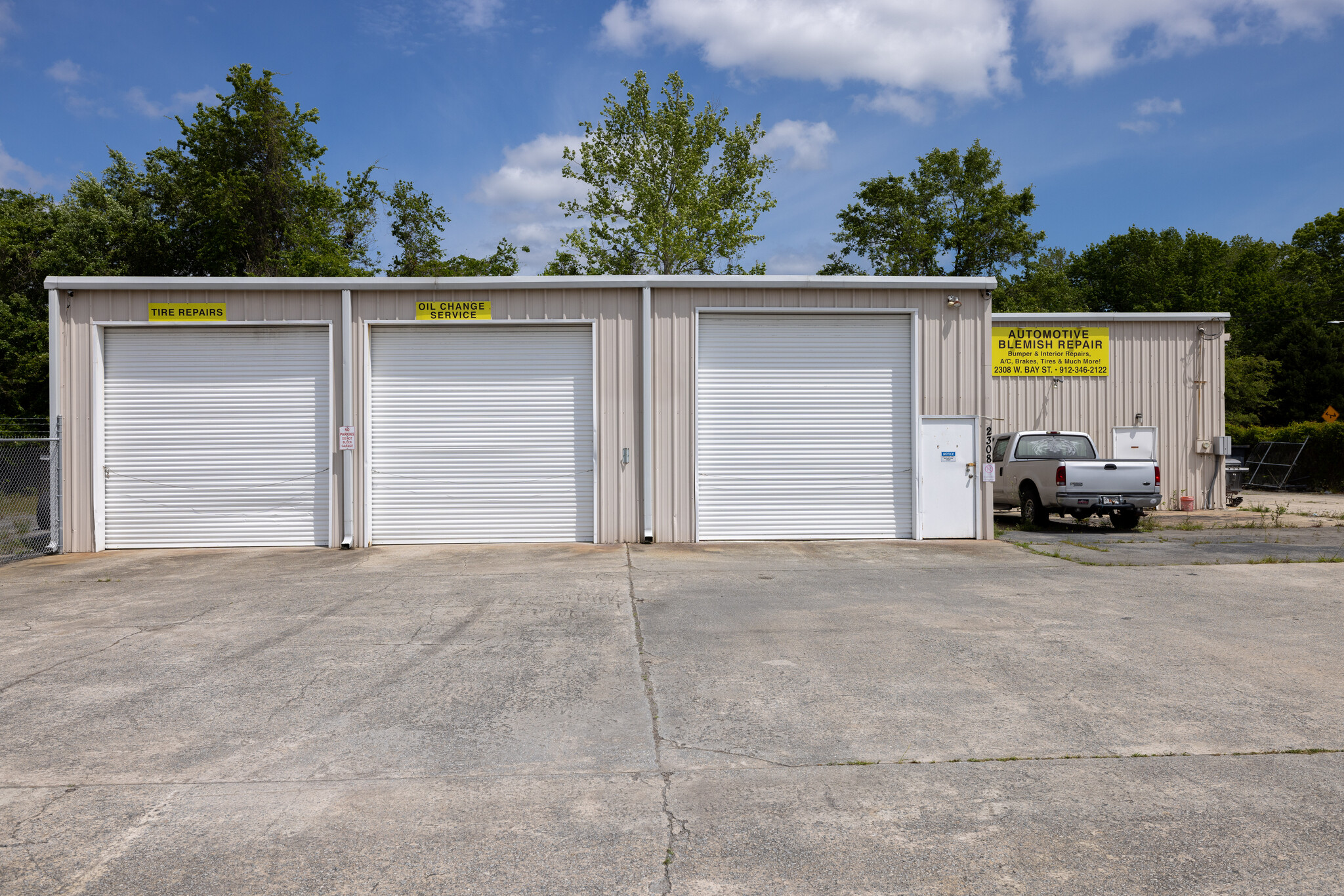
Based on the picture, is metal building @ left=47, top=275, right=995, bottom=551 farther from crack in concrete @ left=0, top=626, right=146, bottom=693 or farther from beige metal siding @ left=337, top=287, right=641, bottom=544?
crack in concrete @ left=0, top=626, right=146, bottom=693

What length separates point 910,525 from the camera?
597 inches

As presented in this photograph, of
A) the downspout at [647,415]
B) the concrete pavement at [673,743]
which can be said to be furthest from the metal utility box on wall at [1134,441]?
the downspout at [647,415]

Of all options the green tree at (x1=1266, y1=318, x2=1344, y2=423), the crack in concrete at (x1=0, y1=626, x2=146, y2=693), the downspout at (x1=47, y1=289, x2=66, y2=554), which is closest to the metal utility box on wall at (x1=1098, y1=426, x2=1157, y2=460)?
the crack in concrete at (x1=0, y1=626, x2=146, y2=693)

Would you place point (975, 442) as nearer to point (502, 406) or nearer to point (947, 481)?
point (947, 481)

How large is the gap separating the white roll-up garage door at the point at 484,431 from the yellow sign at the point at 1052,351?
1138cm

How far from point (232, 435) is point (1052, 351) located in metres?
17.7

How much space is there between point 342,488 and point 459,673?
9024 mm

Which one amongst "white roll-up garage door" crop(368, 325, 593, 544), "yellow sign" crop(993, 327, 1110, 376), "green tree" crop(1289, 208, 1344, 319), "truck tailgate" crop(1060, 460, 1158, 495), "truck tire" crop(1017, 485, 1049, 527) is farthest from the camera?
"green tree" crop(1289, 208, 1344, 319)

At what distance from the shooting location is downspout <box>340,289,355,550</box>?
1446 cm

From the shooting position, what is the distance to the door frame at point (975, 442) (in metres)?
15.0

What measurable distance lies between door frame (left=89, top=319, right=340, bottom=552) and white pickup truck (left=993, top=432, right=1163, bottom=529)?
11.9 m

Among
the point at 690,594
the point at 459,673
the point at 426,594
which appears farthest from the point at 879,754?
the point at 426,594

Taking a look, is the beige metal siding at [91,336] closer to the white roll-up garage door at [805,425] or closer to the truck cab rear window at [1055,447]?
the white roll-up garage door at [805,425]

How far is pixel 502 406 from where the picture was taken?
48.8 ft
